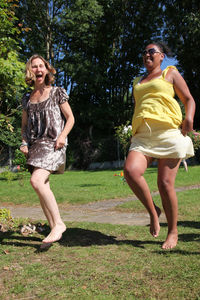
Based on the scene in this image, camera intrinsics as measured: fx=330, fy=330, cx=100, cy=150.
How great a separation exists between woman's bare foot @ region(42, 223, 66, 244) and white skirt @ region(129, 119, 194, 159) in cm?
113

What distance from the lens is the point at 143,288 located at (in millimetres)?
2293

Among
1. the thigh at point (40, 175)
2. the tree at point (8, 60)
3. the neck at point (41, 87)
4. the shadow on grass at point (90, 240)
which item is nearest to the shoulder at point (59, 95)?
the neck at point (41, 87)

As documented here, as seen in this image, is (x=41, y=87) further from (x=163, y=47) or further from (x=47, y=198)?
(x=163, y=47)

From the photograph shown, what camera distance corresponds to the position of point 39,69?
144 inches

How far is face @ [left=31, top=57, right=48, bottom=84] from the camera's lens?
3.65 m

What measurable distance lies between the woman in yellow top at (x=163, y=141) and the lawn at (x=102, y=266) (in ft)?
1.22

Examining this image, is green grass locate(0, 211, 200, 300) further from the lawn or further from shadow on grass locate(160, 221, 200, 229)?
shadow on grass locate(160, 221, 200, 229)

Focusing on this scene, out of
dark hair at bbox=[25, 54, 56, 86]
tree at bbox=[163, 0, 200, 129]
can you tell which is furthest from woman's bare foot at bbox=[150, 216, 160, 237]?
tree at bbox=[163, 0, 200, 129]

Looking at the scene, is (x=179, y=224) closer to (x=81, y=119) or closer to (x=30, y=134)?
(x=30, y=134)

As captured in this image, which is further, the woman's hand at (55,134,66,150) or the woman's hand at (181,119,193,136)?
the woman's hand at (55,134,66,150)

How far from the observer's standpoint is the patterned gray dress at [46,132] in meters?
3.46

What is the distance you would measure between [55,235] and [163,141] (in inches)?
57.0

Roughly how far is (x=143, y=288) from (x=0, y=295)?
3.26 feet

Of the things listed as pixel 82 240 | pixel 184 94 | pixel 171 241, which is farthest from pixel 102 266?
pixel 184 94
